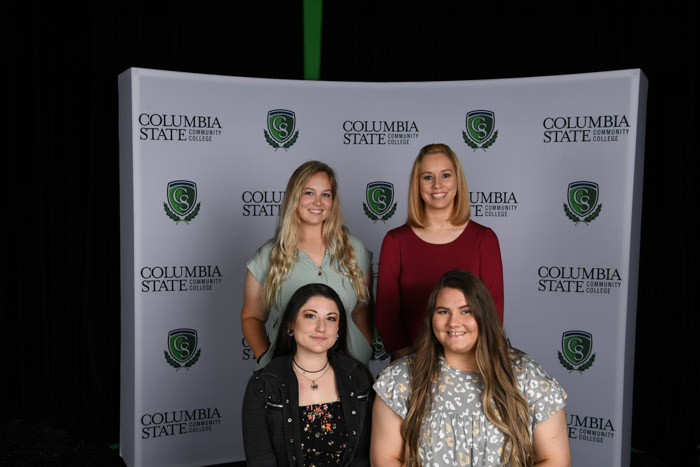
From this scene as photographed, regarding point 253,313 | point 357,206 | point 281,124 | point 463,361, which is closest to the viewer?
point 463,361

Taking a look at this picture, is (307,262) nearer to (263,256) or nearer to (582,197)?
(263,256)

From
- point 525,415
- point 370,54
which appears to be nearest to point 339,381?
point 525,415

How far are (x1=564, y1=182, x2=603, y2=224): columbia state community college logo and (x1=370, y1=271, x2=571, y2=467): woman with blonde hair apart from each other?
5.43 ft

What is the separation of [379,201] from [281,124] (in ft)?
2.36

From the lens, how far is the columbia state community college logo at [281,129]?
3.73 meters

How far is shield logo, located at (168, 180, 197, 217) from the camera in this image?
3.48 m

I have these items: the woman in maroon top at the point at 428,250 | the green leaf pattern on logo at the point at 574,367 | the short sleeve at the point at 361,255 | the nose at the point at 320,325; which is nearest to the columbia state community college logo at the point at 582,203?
the green leaf pattern on logo at the point at 574,367

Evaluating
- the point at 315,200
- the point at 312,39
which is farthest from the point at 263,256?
the point at 312,39

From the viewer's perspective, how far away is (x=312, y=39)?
4230 mm

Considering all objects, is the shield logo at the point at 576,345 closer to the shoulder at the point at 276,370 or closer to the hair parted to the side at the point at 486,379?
the hair parted to the side at the point at 486,379

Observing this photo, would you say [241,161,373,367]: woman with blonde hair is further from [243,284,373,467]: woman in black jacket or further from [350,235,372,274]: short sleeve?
[243,284,373,467]: woman in black jacket

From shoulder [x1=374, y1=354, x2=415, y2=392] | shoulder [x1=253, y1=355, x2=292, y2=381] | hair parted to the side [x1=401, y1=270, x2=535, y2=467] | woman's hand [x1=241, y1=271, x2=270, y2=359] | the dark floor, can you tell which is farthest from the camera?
woman's hand [x1=241, y1=271, x2=270, y2=359]

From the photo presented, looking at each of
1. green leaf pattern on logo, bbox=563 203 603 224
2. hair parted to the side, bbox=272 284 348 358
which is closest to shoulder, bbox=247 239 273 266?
hair parted to the side, bbox=272 284 348 358

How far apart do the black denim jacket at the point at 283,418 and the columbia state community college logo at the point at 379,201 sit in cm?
174
